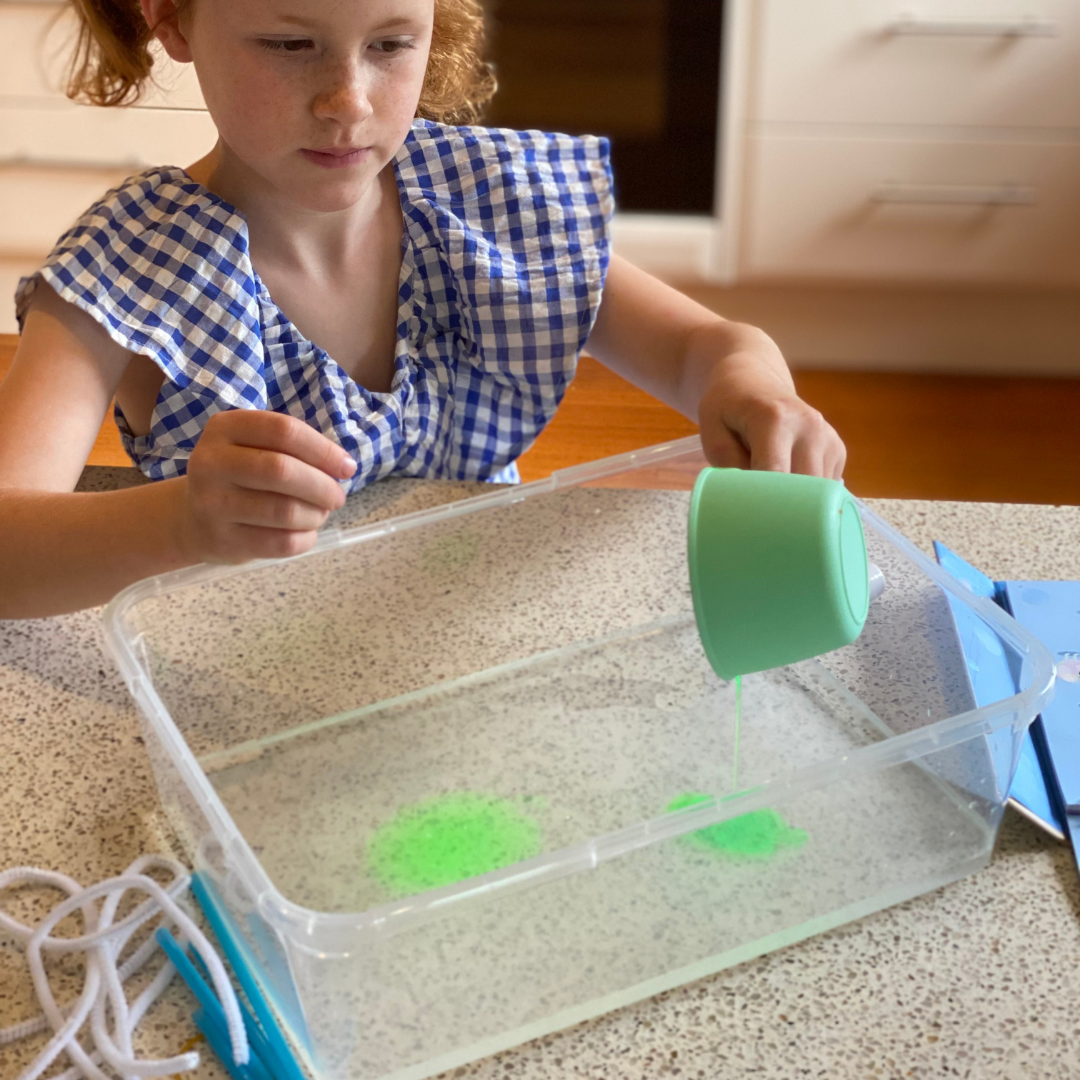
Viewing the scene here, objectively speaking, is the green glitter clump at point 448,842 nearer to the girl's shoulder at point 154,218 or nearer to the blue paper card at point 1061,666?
the blue paper card at point 1061,666

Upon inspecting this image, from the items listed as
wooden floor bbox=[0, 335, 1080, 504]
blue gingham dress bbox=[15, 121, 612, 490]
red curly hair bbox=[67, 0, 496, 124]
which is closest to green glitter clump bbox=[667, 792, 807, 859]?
blue gingham dress bbox=[15, 121, 612, 490]

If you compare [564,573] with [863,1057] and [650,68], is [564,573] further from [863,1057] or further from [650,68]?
[650,68]

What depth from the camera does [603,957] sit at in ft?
1.45

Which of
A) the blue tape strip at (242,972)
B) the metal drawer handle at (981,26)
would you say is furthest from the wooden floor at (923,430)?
the blue tape strip at (242,972)

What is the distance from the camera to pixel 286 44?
2.09 feet

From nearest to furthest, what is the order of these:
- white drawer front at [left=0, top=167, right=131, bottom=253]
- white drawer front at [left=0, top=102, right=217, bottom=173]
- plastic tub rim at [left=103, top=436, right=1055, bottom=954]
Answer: plastic tub rim at [left=103, top=436, right=1055, bottom=954] → white drawer front at [left=0, top=102, right=217, bottom=173] → white drawer front at [left=0, top=167, right=131, bottom=253]

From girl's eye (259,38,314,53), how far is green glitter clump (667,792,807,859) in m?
0.43

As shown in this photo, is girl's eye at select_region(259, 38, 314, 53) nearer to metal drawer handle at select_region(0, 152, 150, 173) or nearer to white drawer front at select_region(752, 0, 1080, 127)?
metal drawer handle at select_region(0, 152, 150, 173)

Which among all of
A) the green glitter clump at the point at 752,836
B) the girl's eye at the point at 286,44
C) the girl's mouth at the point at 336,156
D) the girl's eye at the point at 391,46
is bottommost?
the green glitter clump at the point at 752,836

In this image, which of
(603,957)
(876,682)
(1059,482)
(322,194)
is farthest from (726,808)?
(1059,482)

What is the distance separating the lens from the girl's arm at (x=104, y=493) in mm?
517

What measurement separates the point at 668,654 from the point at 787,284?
1.66 meters

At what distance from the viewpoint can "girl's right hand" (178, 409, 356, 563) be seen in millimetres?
511

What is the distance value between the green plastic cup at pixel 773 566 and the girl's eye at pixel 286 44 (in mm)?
317
